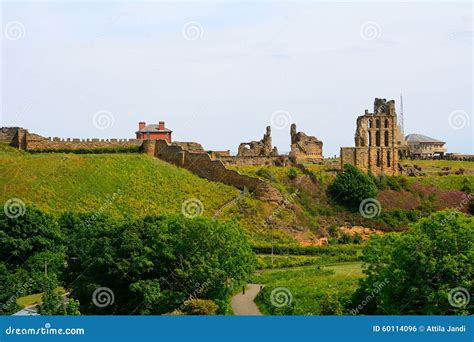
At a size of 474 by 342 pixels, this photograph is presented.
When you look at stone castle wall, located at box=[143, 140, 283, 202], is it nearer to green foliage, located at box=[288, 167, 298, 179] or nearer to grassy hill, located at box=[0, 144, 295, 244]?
grassy hill, located at box=[0, 144, 295, 244]

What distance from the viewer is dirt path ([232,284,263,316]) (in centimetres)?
5001

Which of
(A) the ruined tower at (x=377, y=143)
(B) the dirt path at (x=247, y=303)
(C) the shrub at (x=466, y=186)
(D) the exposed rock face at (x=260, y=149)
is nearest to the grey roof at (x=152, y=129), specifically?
(D) the exposed rock face at (x=260, y=149)

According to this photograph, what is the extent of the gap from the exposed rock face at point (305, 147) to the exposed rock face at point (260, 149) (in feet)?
8.68

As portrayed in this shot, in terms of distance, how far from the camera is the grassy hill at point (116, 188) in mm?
75562

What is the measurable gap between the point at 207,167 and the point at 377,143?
21625mm

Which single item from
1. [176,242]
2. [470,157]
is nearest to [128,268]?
[176,242]

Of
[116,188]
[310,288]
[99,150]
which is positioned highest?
[99,150]

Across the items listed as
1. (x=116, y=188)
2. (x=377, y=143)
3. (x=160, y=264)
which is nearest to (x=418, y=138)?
(x=377, y=143)

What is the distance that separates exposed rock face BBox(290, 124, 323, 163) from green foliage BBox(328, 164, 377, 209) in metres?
9.28

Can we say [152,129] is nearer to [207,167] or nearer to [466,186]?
[207,167]

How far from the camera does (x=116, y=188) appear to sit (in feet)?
260

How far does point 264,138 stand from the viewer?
3802 inches

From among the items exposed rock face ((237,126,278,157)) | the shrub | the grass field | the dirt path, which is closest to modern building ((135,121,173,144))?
exposed rock face ((237,126,278,157))

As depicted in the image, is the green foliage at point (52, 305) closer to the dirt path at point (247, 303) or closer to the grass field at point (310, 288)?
the dirt path at point (247, 303)
